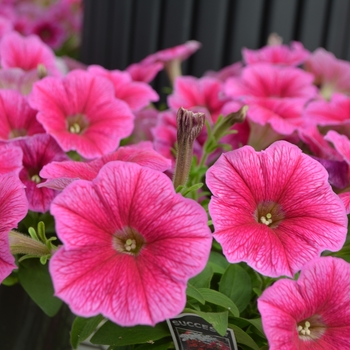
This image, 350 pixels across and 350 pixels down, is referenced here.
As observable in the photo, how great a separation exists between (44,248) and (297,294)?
0.23m

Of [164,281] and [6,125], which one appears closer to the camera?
[164,281]

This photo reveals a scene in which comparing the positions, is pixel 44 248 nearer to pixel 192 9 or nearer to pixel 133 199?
pixel 133 199

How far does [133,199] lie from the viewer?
42 centimetres

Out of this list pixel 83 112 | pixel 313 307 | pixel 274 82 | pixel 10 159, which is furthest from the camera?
pixel 274 82

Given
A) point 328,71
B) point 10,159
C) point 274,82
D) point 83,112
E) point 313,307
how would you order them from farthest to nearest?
1. point 328,71
2. point 274,82
3. point 83,112
4. point 10,159
5. point 313,307

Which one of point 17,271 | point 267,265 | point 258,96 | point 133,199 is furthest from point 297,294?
point 258,96

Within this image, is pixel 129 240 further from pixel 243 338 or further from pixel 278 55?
pixel 278 55

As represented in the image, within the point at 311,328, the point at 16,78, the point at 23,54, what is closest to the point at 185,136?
the point at 311,328

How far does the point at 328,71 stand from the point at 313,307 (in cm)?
59

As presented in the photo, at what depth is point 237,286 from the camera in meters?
0.51

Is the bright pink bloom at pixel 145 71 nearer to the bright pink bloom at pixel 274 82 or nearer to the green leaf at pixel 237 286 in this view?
the bright pink bloom at pixel 274 82

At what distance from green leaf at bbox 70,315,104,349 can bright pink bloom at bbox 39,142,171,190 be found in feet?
0.41

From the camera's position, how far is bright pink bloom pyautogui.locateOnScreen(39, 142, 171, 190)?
0.46 meters

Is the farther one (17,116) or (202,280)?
(17,116)
